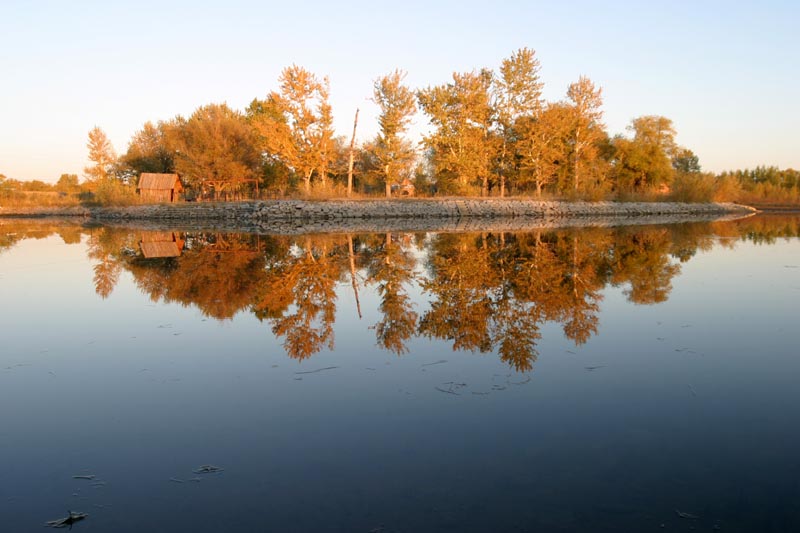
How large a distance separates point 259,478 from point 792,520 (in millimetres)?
3341

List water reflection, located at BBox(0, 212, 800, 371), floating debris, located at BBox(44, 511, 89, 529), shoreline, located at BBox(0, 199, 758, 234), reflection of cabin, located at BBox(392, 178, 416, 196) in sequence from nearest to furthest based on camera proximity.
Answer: floating debris, located at BBox(44, 511, 89, 529) → water reflection, located at BBox(0, 212, 800, 371) → shoreline, located at BBox(0, 199, 758, 234) → reflection of cabin, located at BBox(392, 178, 416, 196)

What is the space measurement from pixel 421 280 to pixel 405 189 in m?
41.1

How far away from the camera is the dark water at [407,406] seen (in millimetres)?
3330

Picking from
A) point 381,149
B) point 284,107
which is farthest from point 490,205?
point 284,107

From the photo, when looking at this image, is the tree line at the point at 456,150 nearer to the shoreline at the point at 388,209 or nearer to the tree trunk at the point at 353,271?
the shoreline at the point at 388,209

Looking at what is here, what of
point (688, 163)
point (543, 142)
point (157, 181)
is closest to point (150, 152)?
point (157, 181)

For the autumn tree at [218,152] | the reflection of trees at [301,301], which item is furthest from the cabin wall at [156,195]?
the reflection of trees at [301,301]

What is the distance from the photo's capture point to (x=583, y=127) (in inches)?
1778

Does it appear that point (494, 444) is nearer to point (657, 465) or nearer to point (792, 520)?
point (657, 465)

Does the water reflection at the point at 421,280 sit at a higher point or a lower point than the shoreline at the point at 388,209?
lower

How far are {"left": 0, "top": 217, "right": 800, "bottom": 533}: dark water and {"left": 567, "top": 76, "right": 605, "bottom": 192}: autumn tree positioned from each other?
36922 millimetres

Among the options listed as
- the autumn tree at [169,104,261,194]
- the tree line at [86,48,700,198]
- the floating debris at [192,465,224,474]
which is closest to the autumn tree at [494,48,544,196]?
the tree line at [86,48,700,198]

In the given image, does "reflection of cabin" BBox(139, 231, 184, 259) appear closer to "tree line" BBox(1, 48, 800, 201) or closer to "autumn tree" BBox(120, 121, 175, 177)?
"tree line" BBox(1, 48, 800, 201)

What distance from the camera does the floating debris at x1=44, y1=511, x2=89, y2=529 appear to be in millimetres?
3220
